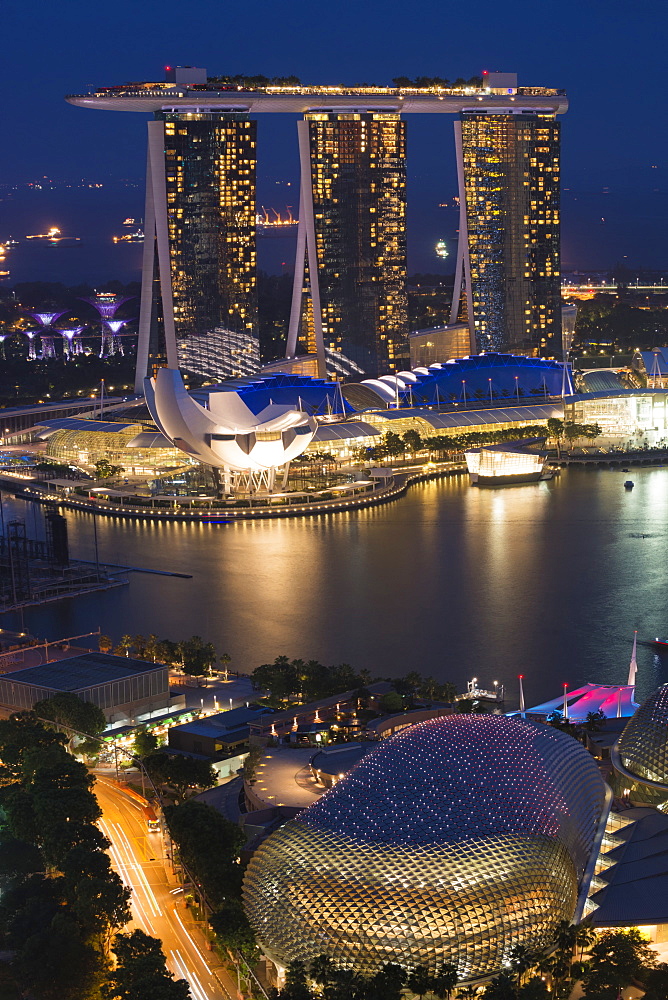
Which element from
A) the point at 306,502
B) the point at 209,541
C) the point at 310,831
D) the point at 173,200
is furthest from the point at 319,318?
the point at 310,831

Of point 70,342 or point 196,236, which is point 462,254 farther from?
point 70,342

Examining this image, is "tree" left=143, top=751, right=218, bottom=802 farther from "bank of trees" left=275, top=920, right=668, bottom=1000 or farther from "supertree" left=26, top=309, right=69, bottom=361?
"supertree" left=26, top=309, right=69, bottom=361

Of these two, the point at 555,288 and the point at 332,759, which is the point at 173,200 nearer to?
the point at 555,288

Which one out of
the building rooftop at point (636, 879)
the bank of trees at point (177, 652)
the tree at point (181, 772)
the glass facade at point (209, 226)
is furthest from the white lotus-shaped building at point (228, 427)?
the building rooftop at point (636, 879)

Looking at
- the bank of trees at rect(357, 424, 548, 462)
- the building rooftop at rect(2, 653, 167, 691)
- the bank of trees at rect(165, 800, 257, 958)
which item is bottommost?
the bank of trees at rect(165, 800, 257, 958)

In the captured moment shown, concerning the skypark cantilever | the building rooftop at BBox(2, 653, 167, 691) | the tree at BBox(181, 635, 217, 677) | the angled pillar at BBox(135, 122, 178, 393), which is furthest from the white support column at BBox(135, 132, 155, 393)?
the building rooftop at BBox(2, 653, 167, 691)

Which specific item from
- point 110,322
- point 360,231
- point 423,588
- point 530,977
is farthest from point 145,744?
point 110,322

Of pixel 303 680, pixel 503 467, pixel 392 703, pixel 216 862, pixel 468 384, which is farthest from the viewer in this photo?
pixel 468 384
